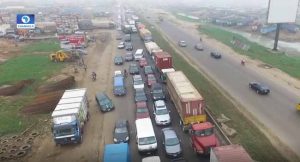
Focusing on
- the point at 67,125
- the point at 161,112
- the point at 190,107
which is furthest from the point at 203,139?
the point at 67,125

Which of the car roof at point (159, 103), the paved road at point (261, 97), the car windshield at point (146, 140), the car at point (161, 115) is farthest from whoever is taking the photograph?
the car roof at point (159, 103)

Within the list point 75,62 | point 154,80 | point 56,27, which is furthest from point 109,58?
point 56,27

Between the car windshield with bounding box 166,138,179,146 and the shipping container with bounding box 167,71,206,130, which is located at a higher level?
the shipping container with bounding box 167,71,206,130

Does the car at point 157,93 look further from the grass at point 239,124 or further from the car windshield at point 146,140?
the car windshield at point 146,140

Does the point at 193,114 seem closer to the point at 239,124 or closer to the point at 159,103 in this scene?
the point at 239,124

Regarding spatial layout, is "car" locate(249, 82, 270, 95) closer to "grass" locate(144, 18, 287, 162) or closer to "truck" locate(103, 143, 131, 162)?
"grass" locate(144, 18, 287, 162)

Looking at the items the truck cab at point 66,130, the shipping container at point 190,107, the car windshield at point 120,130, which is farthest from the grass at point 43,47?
the shipping container at point 190,107

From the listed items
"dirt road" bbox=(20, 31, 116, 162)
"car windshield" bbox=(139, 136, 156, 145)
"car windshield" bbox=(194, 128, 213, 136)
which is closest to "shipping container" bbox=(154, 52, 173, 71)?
"dirt road" bbox=(20, 31, 116, 162)
